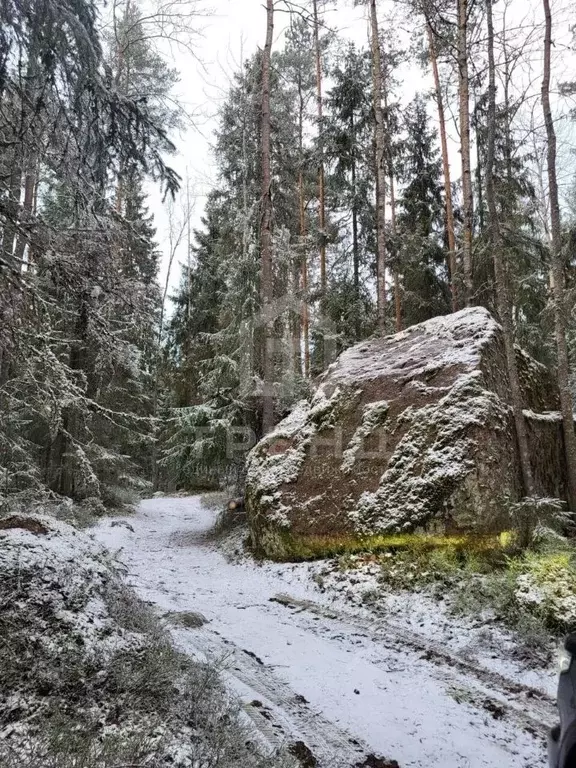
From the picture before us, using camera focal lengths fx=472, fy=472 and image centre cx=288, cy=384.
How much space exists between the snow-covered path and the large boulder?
152 centimetres

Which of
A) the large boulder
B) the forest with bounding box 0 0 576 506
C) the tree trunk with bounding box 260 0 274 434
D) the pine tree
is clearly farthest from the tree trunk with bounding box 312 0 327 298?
the large boulder

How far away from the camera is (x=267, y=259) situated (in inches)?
484

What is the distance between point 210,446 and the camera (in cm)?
1256

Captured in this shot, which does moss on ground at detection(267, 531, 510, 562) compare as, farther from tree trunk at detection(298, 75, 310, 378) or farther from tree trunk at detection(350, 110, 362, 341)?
tree trunk at detection(350, 110, 362, 341)

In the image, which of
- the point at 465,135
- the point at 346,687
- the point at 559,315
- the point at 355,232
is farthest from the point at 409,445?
the point at 355,232

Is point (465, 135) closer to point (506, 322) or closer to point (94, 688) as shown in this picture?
point (506, 322)

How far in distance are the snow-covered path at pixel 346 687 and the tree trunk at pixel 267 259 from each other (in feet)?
17.2

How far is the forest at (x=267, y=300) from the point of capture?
182 inches

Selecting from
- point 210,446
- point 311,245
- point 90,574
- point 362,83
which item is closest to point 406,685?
point 90,574

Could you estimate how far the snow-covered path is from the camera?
355 cm

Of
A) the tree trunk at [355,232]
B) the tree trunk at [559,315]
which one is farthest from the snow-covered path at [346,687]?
the tree trunk at [355,232]

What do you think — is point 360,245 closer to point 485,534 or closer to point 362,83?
point 362,83

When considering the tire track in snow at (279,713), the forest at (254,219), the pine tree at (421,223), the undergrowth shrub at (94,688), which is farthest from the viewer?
the pine tree at (421,223)

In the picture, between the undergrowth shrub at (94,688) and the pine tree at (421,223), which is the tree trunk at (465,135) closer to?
the pine tree at (421,223)
